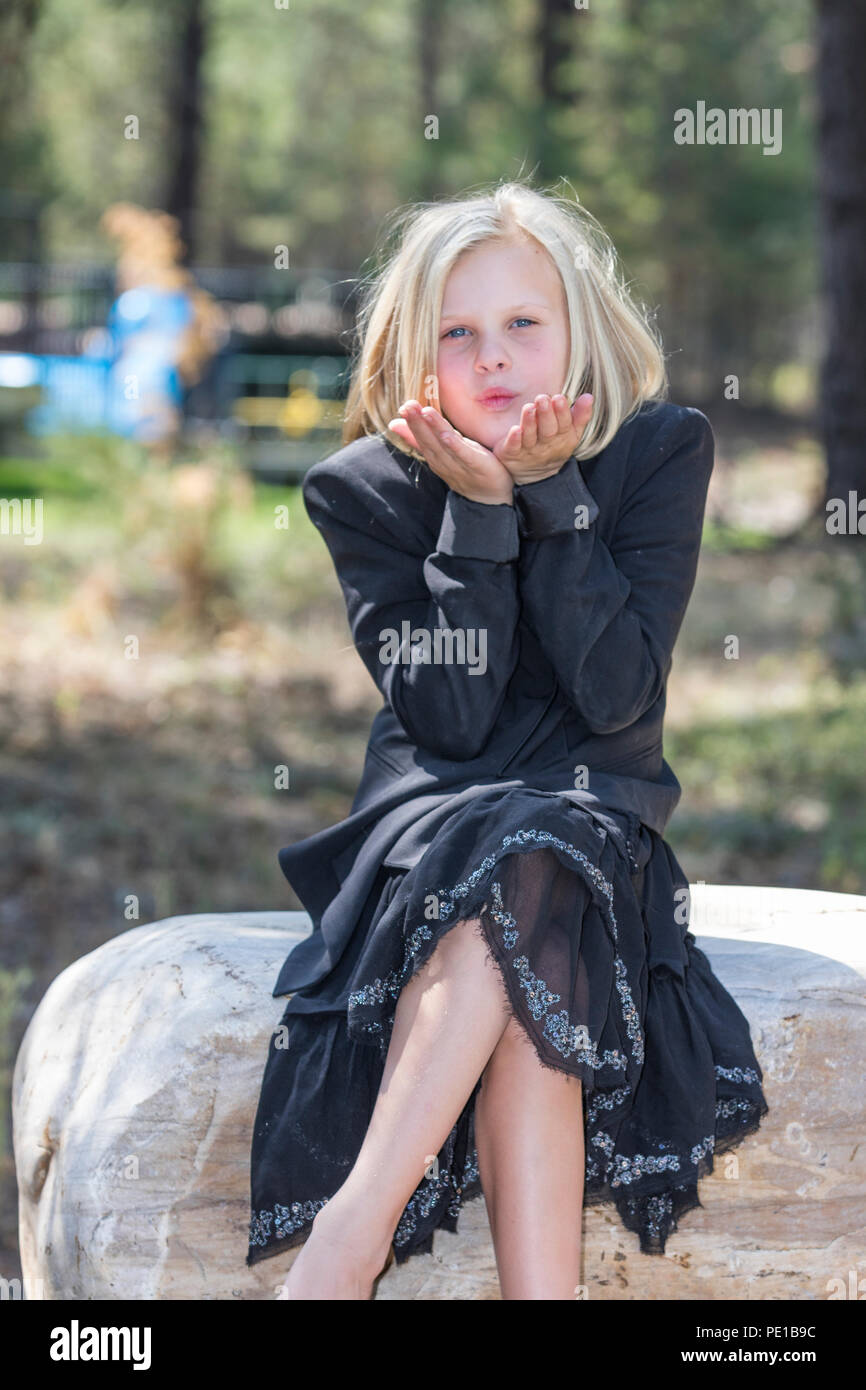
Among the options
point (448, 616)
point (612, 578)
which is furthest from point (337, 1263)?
point (612, 578)

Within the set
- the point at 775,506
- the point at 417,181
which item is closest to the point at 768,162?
the point at 417,181

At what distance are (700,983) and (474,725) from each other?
55 centimetres

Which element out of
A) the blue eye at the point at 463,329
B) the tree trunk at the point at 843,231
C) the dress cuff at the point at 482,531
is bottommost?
the dress cuff at the point at 482,531

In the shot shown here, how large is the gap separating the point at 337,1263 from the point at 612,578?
3.46 feet

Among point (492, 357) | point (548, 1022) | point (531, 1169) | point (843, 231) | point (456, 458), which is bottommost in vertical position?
point (531, 1169)

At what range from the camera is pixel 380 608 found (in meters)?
2.45

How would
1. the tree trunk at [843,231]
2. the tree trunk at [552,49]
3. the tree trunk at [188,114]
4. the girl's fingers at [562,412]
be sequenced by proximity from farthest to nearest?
the tree trunk at [188,114], the tree trunk at [552,49], the tree trunk at [843,231], the girl's fingers at [562,412]

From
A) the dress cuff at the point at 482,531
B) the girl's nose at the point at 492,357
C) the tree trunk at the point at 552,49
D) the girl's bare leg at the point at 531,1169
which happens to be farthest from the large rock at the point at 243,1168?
the tree trunk at the point at 552,49

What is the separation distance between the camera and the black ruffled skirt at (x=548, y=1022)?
1988mm

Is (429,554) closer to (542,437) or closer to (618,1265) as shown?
(542,437)

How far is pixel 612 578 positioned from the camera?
7.38ft

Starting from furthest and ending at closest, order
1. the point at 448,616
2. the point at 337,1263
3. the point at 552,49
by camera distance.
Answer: the point at 552,49 → the point at 448,616 → the point at 337,1263

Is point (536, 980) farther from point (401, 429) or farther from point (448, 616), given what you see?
point (401, 429)

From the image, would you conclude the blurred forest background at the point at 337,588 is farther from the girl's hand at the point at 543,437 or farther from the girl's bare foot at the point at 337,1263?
the girl's bare foot at the point at 337,1263
